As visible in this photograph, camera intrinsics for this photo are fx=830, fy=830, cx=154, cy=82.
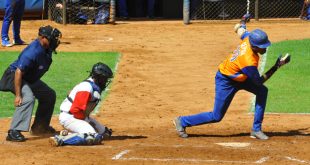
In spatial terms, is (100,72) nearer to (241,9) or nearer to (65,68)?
(65,68)

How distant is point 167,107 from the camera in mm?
15188

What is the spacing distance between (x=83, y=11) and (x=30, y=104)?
13.0 m

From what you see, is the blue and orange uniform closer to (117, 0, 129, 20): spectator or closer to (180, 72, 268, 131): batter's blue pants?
(180, 72, 268, 131): batter's blue pants

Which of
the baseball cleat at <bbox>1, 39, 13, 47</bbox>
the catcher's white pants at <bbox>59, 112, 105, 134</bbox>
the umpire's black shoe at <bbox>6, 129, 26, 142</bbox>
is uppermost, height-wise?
the baseball cleat at <bbox>1, 39, 13, 47</bbox>

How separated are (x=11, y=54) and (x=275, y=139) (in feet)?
30.3

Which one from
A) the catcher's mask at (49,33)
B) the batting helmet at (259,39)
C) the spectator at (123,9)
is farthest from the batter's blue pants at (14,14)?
the batting helmet at (259,39)

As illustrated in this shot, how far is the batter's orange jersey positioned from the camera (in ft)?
37.2

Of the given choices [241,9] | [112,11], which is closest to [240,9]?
[241,9]

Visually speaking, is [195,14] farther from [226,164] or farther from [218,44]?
[226,164]

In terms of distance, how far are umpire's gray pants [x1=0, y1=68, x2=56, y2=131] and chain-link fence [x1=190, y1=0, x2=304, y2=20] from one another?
13.8m

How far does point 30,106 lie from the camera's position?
11445 mm

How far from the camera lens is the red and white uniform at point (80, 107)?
11117 millimetres

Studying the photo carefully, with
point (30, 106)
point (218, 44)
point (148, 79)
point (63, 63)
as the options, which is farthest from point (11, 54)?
point (30, 106)

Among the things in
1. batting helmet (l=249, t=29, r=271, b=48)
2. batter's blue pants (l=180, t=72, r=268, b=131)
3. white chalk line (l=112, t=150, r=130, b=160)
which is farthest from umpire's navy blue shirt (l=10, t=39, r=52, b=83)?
batting helmet (l=249, t=29, r=271, b=48)
